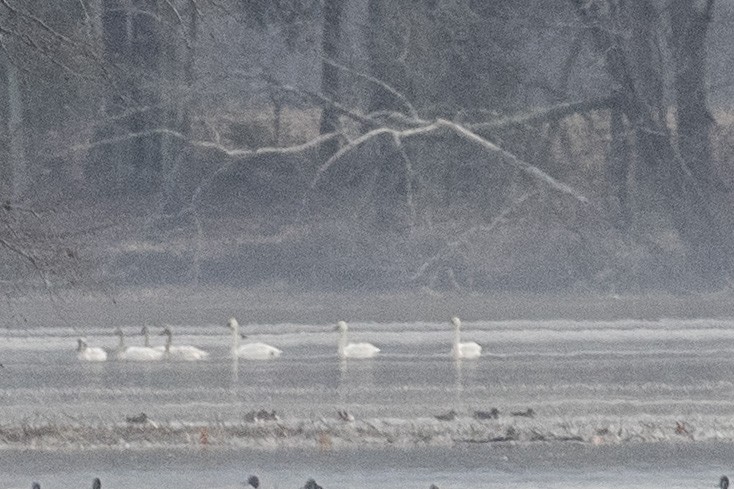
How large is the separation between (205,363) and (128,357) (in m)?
1.29

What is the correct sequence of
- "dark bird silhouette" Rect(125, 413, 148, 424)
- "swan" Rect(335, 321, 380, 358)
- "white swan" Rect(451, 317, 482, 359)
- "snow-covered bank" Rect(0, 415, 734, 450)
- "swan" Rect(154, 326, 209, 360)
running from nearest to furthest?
1. "snow-covered bank" Rect(0, 415, 734, 450)
2. "dark bird silhouette" Rect(125, 413, 148, 424)
3. "white swan" Rect(451, 317, 482, 359)
4. "swan" Rect(335, 321, 380, 358)
5. "swan" Rect(154, 326, 209, 360)

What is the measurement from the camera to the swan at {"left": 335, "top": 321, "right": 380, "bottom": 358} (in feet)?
83.2

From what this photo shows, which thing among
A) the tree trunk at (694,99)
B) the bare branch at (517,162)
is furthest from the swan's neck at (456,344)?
the tree trunk at (694,99)

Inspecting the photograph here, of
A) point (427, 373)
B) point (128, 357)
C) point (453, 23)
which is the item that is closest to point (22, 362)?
point (128, 357)

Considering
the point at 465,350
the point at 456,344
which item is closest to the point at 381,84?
the point at 456,344

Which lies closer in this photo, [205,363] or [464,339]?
[205,363]

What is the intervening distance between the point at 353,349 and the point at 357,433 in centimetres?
852

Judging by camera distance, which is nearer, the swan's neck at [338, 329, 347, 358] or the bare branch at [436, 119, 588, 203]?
the swan's neck at [338, 329, 347, 358]

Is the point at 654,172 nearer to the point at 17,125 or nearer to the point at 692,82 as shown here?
the point at 692,82

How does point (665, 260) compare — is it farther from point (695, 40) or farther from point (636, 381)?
point (636, 381)

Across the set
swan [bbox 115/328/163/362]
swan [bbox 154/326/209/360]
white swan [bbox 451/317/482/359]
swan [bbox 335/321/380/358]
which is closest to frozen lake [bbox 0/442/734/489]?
white swan [bbox 451/317/482/359]

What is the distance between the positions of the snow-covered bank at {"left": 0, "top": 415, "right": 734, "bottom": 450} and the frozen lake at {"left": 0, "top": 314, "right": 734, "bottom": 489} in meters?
0.03

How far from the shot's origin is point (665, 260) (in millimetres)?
37188

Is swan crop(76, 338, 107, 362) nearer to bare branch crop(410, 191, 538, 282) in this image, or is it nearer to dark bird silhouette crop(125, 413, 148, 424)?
dark bird silhouette crop(125, 413, 148, 424)
